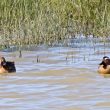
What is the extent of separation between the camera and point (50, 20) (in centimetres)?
1284

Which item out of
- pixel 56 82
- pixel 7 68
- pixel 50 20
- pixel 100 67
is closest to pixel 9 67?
pixel 7 68

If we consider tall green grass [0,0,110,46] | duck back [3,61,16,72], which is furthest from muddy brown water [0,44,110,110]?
tall green grass [0,0,110,46]

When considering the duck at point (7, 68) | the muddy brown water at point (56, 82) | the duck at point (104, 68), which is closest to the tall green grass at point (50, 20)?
the muddy brown water at point (56, 82)

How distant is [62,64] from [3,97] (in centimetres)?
320

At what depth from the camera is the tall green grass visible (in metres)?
12.6

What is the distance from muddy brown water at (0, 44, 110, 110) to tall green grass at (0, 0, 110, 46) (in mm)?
605

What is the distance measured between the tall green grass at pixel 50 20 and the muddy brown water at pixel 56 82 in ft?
1.98

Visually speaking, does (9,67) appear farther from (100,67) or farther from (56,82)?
(100,67)

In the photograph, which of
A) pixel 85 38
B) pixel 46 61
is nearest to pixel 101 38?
pixel 85 38

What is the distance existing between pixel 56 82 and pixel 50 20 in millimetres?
4433

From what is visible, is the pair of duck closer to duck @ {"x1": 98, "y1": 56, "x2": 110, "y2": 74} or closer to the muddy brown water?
duck @ {"x1": 98, "y1": 56, "x2": 110, "y2": 74}

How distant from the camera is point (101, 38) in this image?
1296 centimetres

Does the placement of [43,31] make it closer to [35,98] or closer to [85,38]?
[85,38]

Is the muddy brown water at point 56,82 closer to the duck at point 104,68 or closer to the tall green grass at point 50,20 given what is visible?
the duck at point 104,68
